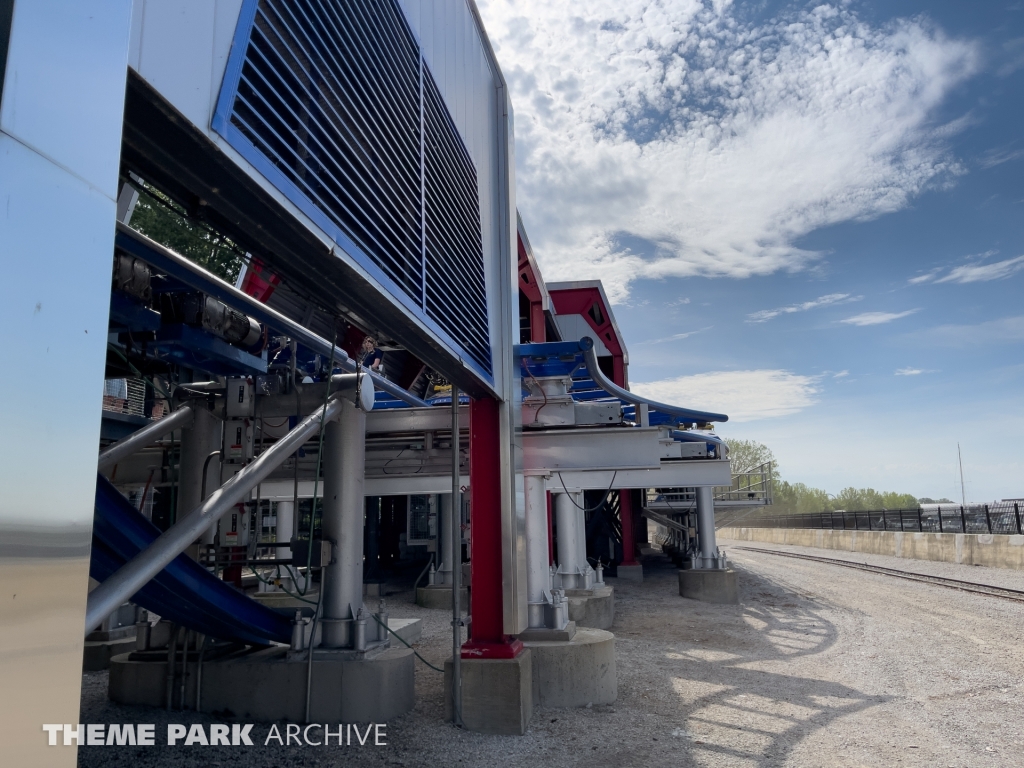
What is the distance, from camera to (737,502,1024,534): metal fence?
24.6 metres

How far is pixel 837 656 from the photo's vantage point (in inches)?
400

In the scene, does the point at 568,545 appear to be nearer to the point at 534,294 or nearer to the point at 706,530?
the point at 534,294

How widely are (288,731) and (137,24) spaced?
566 cm

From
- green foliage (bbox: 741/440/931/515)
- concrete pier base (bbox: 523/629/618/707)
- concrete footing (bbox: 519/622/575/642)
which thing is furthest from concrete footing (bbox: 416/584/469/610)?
green foliage (bbox: 741/440/931/515)

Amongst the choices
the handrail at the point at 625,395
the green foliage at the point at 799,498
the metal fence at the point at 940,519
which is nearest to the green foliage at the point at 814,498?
the green foliage at the point at 799,498

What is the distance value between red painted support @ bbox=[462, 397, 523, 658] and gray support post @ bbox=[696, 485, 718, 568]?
11.6 metres

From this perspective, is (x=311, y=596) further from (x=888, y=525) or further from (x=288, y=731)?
(x=888, y=525)

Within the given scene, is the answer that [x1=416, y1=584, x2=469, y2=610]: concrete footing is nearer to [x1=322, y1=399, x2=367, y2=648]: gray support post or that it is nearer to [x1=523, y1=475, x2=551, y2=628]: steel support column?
[x1=523, y1=475, x2=551, y2=628]: steel support column

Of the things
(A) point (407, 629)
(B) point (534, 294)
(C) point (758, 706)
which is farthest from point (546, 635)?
(B) point (534, 294)

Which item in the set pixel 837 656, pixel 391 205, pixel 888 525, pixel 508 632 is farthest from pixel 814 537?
pixel 391 205

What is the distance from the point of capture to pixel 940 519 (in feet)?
95.4

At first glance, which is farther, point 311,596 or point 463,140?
point 311,596

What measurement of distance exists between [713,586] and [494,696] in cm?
1154

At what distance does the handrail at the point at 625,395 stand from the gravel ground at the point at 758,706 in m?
3.22
